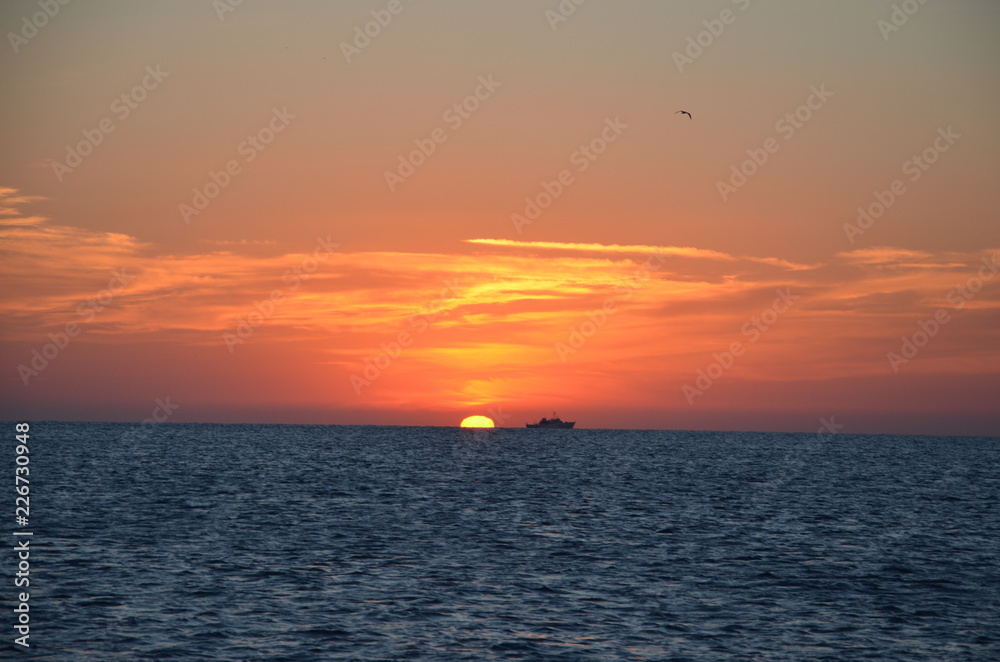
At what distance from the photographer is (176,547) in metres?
47.2

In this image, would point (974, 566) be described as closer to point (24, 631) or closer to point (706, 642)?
point (706, 642)

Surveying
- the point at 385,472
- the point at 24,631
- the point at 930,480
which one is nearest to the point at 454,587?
the point at 24,631

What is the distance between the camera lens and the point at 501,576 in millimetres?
41531

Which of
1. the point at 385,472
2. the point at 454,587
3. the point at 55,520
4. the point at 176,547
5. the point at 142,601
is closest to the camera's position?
the point at 142,601

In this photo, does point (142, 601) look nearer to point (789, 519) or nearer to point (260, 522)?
point (260, 522)

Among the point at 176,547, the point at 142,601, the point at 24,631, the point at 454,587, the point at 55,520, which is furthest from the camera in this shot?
the point at 55,520

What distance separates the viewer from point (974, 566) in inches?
1873

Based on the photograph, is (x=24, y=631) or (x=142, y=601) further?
(x=142, y=601)

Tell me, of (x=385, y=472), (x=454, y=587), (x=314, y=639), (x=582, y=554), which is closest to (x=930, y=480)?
(x=385, y=472)

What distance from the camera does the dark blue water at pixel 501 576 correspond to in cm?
3081

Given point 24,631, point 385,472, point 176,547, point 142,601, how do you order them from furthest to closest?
point 385,472
point 176,547
point 142,601
point 24,631

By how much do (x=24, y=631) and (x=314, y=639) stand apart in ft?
31.9

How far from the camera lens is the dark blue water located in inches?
1213

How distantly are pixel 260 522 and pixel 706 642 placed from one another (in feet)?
117
